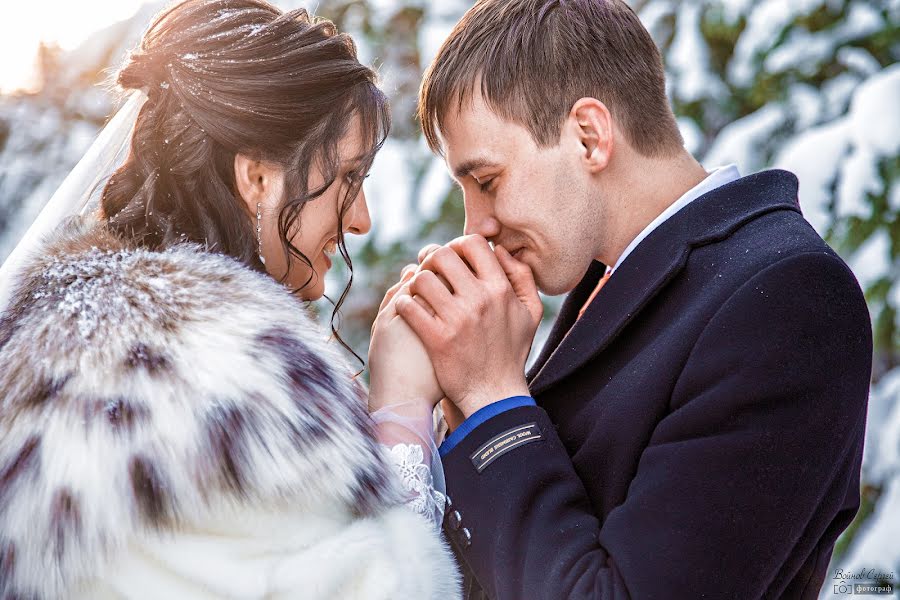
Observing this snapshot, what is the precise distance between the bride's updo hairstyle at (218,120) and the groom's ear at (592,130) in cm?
56

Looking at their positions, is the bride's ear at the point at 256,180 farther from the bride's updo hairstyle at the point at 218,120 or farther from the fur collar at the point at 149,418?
the fur collar at the point at 149,418

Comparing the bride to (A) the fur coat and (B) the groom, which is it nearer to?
(A) the fur coat

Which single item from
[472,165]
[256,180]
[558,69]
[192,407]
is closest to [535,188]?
[472,165]

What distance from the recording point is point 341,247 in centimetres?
200

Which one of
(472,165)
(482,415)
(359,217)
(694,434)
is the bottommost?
(482,415)

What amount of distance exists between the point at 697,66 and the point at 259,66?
2.12 meters

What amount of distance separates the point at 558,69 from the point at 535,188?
0.93 feet

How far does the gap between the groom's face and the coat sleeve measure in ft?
1.74

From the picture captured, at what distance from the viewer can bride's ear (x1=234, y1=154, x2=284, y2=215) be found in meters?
1.82

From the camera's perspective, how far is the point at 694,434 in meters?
1.44

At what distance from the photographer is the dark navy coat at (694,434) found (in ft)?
4.50

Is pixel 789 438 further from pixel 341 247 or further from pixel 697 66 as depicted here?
pixel 697 66

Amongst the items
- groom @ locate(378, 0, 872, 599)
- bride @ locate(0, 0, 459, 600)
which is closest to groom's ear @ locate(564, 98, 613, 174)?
groom @ locate(378, 0, 872, 599)

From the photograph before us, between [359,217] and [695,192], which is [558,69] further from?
[359,217]
